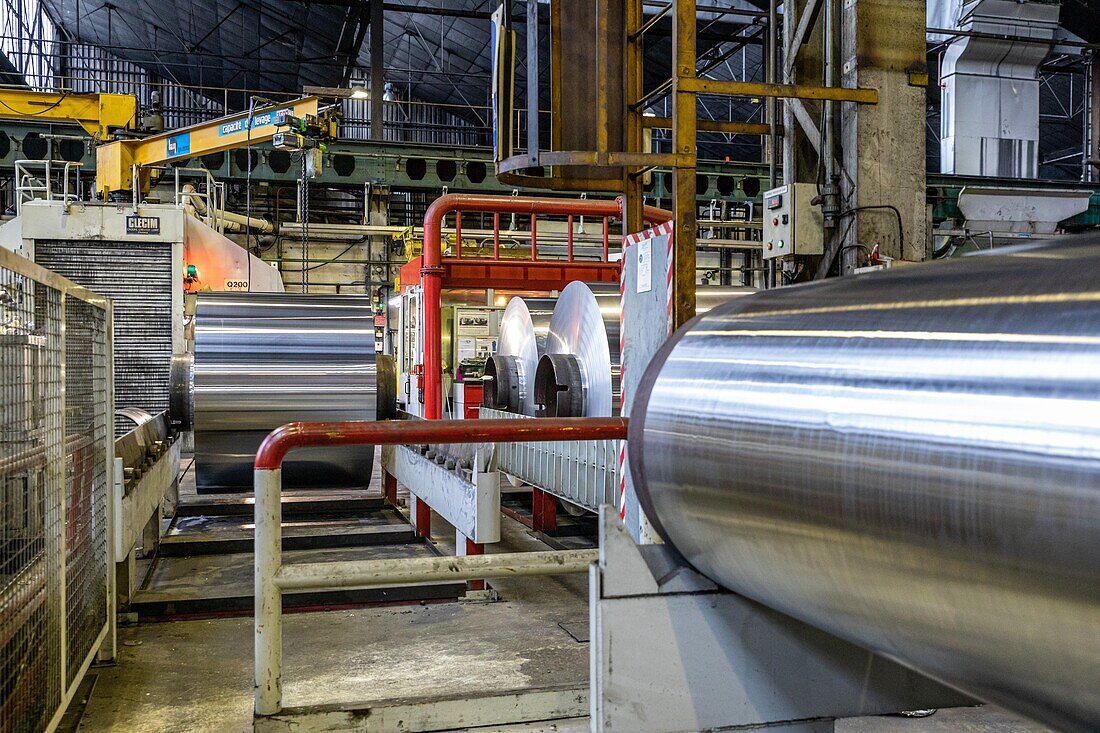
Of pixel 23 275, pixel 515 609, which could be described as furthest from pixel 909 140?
pixel 23 275

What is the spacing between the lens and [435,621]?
15.1 feet

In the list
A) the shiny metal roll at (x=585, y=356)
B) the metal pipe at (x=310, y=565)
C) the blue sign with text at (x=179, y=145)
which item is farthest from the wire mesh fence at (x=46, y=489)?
the blue sign with text at (x=179, y=145)

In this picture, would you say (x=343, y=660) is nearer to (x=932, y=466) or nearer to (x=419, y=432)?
(x=419, y=432)

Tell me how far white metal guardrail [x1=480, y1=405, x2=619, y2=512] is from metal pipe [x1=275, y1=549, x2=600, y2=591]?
1635 millimetres

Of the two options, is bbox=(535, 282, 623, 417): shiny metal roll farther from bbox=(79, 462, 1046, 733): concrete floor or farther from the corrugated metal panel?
the corrugated metal panel

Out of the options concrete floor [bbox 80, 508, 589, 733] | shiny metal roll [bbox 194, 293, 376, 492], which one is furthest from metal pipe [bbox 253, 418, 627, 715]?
shiny metal roll [bbox 194, 293, 376, 492]

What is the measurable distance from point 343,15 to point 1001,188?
11123 mm

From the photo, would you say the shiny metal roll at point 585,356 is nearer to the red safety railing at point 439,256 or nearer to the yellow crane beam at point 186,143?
the red safety railing at point 439,256

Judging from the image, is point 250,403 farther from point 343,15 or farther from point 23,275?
point 343,15

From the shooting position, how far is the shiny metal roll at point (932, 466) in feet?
3.57

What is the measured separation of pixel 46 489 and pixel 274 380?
11.0 feet

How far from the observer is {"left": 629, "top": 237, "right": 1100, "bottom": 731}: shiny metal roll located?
1089 millimetres

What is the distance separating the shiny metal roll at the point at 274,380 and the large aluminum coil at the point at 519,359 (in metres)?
1.49

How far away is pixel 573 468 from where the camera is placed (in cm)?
532
